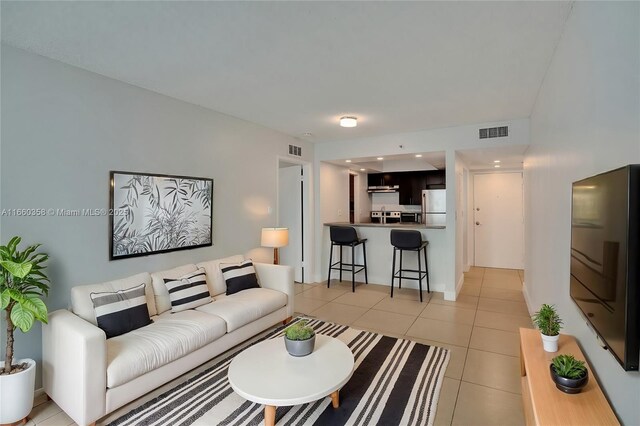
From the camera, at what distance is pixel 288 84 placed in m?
2.97

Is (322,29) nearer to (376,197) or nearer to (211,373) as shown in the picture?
(211,373)

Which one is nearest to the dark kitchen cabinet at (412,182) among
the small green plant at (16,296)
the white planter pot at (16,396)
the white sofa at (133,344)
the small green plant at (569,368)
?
the white sofa at (133,344)

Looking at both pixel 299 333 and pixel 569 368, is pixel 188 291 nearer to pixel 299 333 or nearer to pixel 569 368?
pixel 299 333

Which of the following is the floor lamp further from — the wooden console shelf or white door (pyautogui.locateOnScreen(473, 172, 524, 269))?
white door (pyautogui.locateOnScreen(473, 172, 524, 269))

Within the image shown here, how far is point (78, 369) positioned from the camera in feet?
6.41

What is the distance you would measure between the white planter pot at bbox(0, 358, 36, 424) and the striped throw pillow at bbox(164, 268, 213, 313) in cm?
108

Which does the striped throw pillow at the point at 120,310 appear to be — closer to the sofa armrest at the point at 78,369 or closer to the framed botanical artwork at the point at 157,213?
the sofa armrest at the point at 78,369

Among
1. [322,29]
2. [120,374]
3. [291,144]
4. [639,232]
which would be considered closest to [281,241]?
[291,144]

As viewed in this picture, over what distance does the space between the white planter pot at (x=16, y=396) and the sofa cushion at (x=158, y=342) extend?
45cm

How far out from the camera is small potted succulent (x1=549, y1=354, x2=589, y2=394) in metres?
1.36

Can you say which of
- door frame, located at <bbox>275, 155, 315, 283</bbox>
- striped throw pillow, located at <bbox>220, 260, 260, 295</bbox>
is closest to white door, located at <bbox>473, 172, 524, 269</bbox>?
door frame, located at <bbox>275, 155, 315, 283</bbox>

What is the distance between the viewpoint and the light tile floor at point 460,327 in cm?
218

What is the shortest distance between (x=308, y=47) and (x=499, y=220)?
6106mm

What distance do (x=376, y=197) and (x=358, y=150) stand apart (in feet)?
10.0
